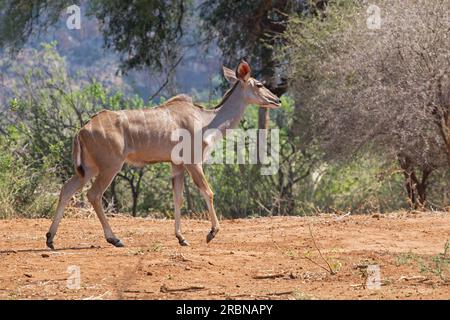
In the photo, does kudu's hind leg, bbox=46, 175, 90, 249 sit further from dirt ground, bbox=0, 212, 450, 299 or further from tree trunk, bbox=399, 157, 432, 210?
tree trunk, bbox=399, 157, 432, 210

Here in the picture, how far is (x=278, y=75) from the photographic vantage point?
1975 centimetres

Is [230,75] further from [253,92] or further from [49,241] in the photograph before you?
[49,241]

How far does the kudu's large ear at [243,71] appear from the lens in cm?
1156

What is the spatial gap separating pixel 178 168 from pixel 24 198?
5.34 metres

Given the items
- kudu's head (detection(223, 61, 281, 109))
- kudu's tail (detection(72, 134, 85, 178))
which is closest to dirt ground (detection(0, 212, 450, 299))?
kudu's tail (detection(72, 134, 85, 178))

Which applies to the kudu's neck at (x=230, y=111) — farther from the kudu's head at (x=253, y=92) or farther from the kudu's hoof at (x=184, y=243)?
the kudu's hoof at (x=184, y=243)

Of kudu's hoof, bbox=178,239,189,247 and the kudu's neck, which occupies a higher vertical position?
the kudu's neck

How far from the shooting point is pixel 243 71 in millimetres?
11656

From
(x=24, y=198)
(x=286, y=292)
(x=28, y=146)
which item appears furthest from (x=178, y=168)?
(x=28, y=146)

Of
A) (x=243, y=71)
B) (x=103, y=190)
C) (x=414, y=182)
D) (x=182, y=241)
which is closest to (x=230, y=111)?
(x=243, y=71)

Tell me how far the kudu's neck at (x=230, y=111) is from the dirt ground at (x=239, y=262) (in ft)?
4.06

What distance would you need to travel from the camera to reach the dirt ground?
7711 mm

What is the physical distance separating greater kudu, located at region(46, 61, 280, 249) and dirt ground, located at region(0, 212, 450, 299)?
0.40 m
